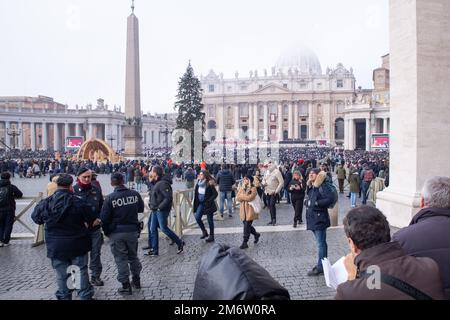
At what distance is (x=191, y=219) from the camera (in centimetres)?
1111

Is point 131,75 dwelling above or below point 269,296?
above

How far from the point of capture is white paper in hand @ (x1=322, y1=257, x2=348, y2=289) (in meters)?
2.85

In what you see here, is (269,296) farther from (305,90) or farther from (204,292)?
(305,90)

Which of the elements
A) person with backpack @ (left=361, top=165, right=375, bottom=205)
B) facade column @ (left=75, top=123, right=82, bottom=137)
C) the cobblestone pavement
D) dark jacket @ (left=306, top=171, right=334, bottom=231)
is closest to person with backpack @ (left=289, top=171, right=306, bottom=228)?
the cobblestone pavement

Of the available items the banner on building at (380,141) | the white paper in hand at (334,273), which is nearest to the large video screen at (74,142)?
the banner on building at (380,141)

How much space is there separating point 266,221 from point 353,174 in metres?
4.04

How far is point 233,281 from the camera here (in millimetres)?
1994

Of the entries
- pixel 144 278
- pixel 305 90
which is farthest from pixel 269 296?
pixel 305 90

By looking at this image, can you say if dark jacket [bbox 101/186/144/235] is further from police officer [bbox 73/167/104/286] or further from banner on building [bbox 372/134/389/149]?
banner on building [bbox 372/134/389/149]

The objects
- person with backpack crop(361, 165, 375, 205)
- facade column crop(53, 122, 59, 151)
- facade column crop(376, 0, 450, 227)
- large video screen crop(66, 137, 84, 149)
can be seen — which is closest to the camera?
Result: facade column crop(376, 0, 450, 227)

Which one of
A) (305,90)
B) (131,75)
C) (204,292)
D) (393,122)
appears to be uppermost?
(305,90)

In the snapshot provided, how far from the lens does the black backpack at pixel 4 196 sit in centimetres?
817

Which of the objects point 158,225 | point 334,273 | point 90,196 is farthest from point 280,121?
point 334,273

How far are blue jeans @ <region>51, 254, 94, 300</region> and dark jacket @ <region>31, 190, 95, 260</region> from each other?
0.30 ft
